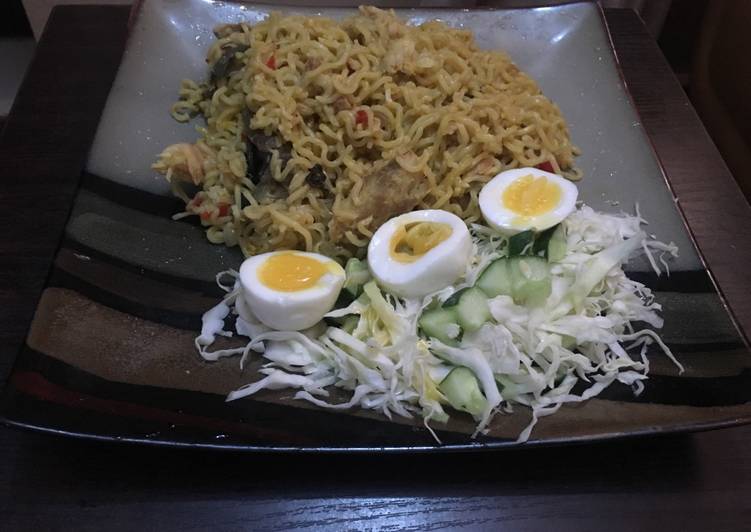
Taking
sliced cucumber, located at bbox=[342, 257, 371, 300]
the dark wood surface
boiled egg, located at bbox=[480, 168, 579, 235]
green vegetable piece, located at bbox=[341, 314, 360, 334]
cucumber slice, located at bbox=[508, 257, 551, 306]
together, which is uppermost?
boiled egg, located at bbox=[480, 168, 579, 235]

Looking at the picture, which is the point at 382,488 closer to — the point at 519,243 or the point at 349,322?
the point at 349,322

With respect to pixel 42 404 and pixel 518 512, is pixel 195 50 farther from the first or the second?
pixel 518 512

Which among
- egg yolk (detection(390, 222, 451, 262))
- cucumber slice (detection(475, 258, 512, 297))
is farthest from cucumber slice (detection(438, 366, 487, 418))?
egg yolk (detection(390, 222, 451, 262))

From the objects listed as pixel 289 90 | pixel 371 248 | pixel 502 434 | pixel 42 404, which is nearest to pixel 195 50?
pixel 289 90

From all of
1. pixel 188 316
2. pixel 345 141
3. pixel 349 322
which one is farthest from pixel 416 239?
pixel 188 316

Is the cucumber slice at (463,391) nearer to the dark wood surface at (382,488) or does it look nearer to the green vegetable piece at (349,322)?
the dark wood surface at (382,488)

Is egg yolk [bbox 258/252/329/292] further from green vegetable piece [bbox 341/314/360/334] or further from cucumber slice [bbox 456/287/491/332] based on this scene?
cucumber slice [bbox 456/287/491/332]
